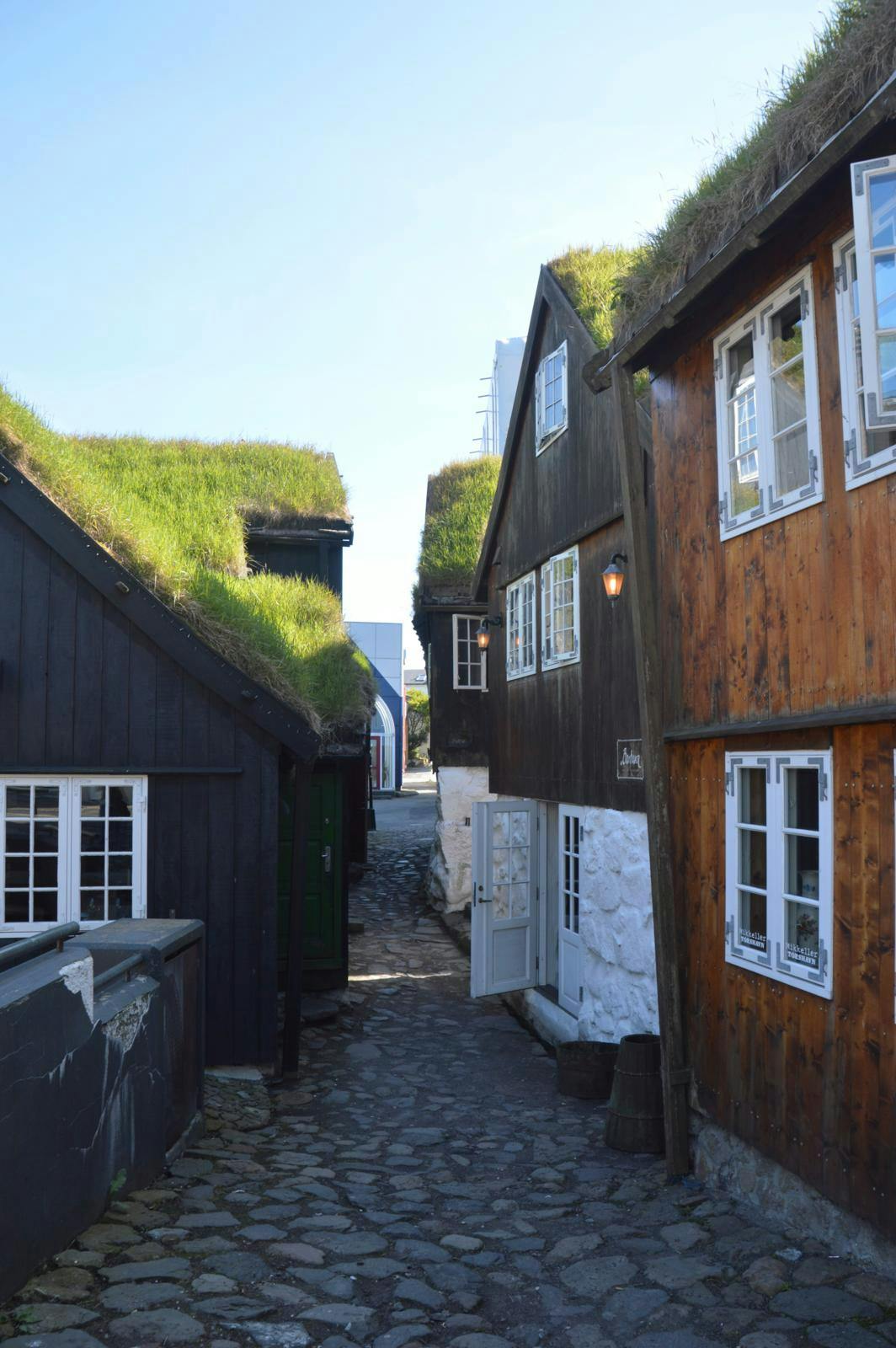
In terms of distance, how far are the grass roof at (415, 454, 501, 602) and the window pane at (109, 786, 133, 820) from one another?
9428 millimetres

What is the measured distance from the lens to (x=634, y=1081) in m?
7.47

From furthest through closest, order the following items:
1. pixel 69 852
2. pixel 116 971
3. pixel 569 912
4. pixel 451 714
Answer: pixel 451 714
pixel 569 912
pixel 69 852
pixel 116 971

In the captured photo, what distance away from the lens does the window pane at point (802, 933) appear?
5.71m

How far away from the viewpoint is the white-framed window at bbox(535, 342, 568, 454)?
1138cm

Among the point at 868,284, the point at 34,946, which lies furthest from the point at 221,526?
the point at 868,284

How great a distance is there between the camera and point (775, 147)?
5797 mm

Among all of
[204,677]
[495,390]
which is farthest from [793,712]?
[495,390]

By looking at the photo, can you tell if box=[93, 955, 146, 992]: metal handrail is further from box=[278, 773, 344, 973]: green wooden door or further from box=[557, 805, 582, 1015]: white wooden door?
box=[278, 773, 344, 973]: green wooden door

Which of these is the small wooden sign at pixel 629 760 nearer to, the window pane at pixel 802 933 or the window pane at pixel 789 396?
the window pane at pixel 802 933

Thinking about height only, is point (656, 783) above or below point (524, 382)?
below

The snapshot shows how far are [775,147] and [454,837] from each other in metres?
13.3

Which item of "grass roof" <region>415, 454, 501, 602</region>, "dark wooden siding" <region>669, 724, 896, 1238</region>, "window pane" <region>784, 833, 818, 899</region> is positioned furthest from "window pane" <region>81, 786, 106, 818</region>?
"grass roof" <region>415, 454, 501, 602</region>

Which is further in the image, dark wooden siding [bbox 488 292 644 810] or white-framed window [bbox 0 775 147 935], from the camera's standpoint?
dark wooden siding [bbox 488 292 644 810]

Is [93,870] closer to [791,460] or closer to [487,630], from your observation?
[791,460]
